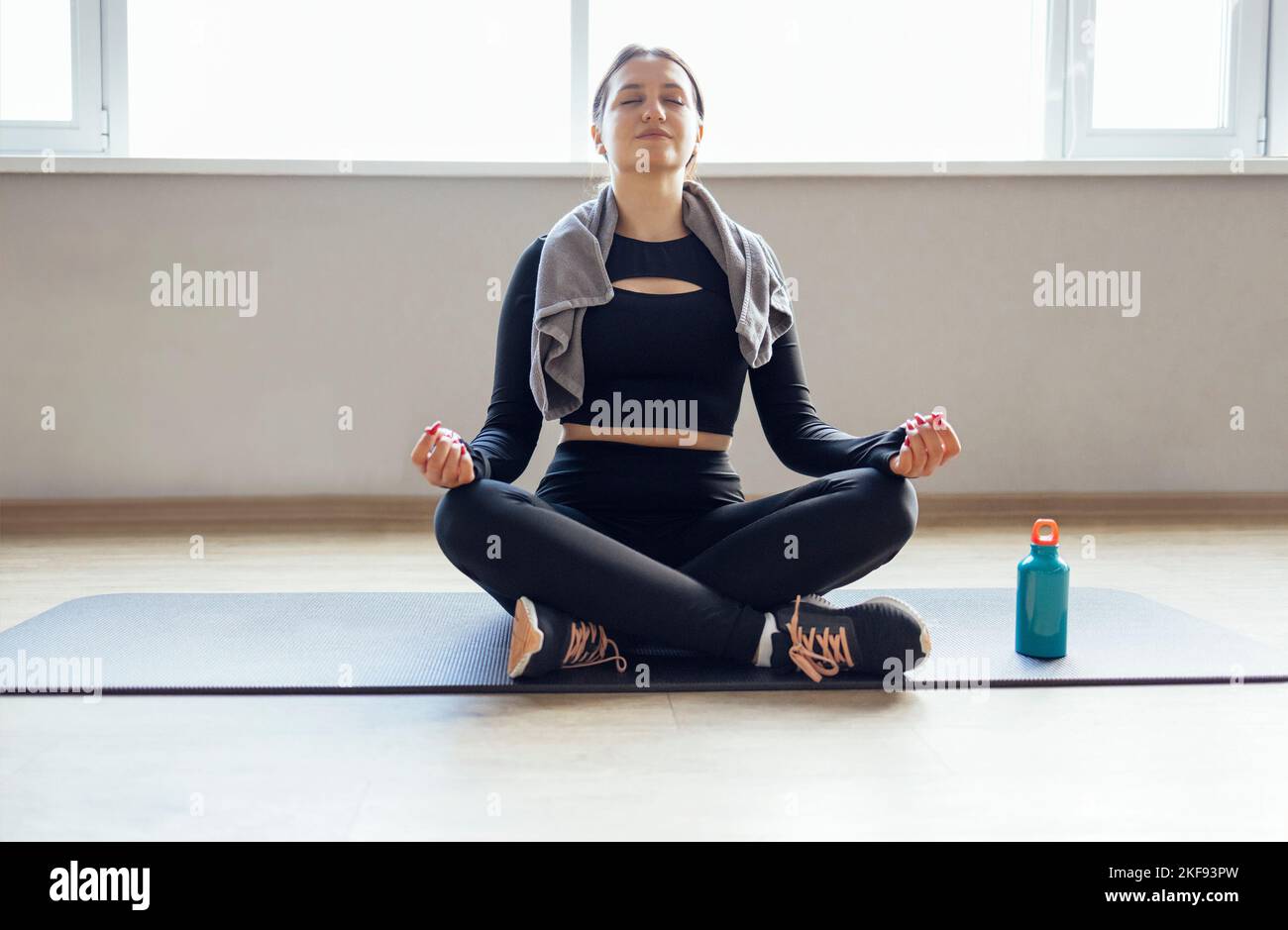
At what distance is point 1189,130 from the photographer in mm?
3039

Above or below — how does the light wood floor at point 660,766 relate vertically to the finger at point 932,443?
below

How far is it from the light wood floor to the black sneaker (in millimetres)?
56

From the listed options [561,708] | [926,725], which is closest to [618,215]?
[561,708]

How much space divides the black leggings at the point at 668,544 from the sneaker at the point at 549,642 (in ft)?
0.07

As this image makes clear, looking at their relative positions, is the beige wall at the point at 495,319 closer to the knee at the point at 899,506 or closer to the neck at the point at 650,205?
the neck at the point at 650,205

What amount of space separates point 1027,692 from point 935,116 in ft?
6.47

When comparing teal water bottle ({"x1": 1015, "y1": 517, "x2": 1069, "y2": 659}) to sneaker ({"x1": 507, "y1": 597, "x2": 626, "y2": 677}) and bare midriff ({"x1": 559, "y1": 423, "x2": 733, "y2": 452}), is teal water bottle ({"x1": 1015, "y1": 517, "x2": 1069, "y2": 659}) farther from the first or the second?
sneaker ({"x1": 507, "y1": 597, "x2": 626, "y2": 677})

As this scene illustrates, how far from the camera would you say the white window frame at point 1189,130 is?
2965 mm

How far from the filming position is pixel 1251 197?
288 centimetres

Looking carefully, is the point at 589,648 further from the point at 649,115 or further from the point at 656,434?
the point at 649,115

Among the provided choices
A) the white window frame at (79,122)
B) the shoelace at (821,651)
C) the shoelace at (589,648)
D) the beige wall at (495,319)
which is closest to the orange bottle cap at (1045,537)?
the shoelace at (821,651)

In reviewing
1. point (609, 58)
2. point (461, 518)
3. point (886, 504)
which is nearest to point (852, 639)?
point (886, 504)

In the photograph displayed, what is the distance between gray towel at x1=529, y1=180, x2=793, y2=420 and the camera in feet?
5.21

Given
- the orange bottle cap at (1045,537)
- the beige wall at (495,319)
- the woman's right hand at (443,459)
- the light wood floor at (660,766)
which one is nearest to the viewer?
the light wood floor at (660,766)
